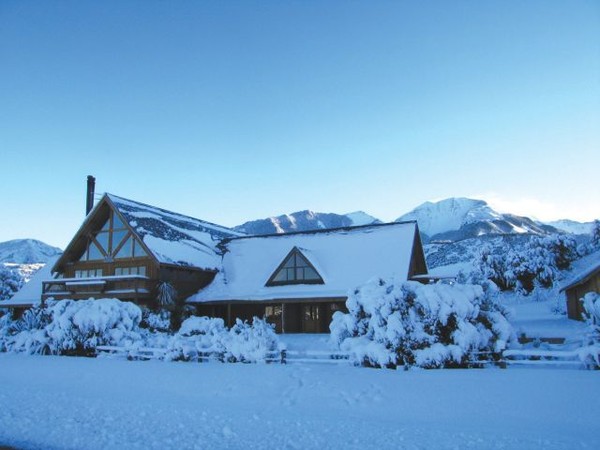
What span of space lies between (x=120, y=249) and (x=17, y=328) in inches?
308

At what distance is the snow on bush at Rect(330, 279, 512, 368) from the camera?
507 inches

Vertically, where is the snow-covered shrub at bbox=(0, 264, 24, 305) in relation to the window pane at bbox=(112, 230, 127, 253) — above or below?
below

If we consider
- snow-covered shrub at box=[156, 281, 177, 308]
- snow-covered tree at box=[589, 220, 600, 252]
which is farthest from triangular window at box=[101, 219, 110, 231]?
snow-covered tree at box=[589, 220, 600, 252]

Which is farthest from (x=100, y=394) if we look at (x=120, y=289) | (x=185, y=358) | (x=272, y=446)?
(x=120, y=289)

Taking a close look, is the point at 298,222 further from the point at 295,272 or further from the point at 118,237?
the point at 295,272

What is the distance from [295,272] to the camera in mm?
26672

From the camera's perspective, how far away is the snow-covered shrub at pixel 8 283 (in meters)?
40.3

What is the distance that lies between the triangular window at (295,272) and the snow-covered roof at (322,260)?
0.30m

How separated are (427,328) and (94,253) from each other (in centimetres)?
2262

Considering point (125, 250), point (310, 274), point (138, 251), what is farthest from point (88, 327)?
point (310, 274)

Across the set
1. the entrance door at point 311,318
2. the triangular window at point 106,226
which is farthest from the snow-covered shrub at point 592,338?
the triangular window at point 106,226

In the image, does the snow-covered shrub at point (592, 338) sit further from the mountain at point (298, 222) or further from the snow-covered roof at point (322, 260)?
the mountain at point (298, 222)

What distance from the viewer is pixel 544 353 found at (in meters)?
12.1

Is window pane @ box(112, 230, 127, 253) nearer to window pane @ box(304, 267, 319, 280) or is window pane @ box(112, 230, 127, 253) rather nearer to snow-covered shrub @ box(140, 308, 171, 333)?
snow-covered shrub @ box(140, 308, 171, 333)
